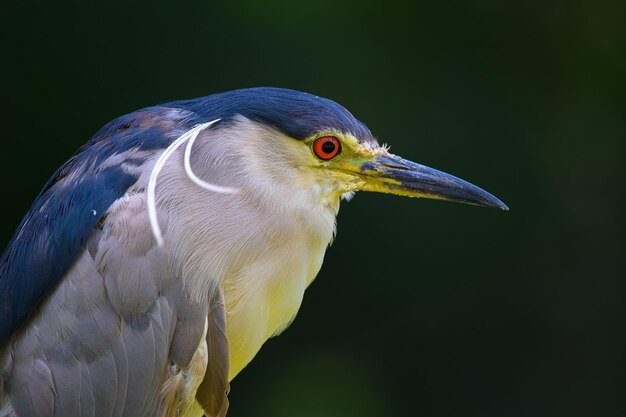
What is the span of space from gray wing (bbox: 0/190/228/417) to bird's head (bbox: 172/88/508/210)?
248mm

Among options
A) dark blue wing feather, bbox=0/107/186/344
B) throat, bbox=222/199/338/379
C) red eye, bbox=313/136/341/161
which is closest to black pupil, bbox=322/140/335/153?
red eye, bbox=313/136/341/161

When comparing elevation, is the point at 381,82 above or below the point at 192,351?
above

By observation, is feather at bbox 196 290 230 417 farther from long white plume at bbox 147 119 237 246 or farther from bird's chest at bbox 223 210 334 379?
long white plume at bbox 147 119 237 246

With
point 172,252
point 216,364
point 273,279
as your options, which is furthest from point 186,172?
point 216,364

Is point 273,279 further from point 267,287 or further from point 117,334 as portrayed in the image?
point 117,334

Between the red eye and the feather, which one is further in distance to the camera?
the red eye

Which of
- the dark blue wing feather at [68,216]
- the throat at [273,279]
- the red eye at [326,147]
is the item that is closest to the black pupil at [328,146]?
the red eye at [326,147]

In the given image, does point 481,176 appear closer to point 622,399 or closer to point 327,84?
point 327,84

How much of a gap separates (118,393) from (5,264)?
38 centimetres

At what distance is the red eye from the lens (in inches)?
75.9

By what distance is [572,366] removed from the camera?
11.2ft

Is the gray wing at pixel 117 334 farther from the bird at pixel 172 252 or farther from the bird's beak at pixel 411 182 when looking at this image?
the bird's beak at pixel 411 182

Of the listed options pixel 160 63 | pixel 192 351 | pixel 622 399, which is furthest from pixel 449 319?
pixel 192 351

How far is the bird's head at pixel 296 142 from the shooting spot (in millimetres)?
1914
